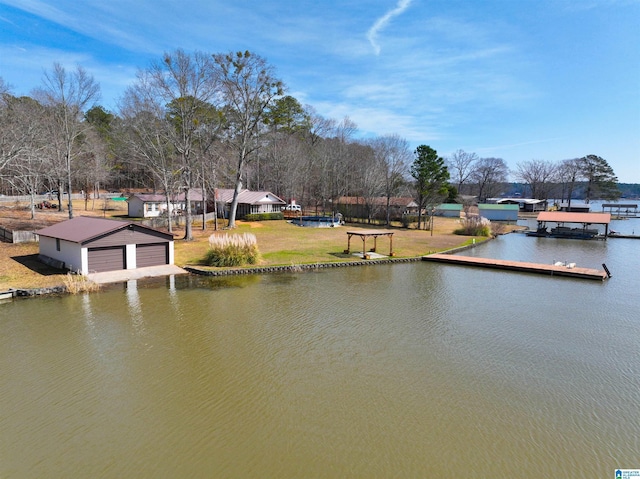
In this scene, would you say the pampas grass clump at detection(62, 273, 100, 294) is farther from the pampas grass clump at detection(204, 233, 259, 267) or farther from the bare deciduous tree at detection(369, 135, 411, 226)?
the bare deciduous tree at detection(369, 135, 411, 226)

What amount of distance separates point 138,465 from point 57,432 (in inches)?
90.8

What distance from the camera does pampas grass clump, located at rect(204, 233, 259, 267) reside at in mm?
23656

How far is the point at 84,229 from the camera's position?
21875 millimetres

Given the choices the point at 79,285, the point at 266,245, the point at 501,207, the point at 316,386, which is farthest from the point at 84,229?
the point at 501,207

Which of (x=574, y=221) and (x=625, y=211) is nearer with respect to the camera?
(x=574, y=221)

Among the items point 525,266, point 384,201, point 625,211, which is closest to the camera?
point 525,266

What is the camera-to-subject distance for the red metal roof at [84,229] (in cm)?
2058

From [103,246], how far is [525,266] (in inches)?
1028

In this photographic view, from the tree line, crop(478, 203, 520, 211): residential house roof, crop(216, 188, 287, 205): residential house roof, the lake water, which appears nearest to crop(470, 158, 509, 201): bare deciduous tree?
the tree line

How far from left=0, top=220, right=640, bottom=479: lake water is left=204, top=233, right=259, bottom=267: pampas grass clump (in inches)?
214

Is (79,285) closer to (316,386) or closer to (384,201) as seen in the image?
(316,386)

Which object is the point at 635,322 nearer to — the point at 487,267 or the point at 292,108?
the point at 487,267

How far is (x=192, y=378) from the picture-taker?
10.3m

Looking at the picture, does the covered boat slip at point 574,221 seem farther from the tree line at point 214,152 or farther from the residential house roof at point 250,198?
the residential house roof at point 250,198
